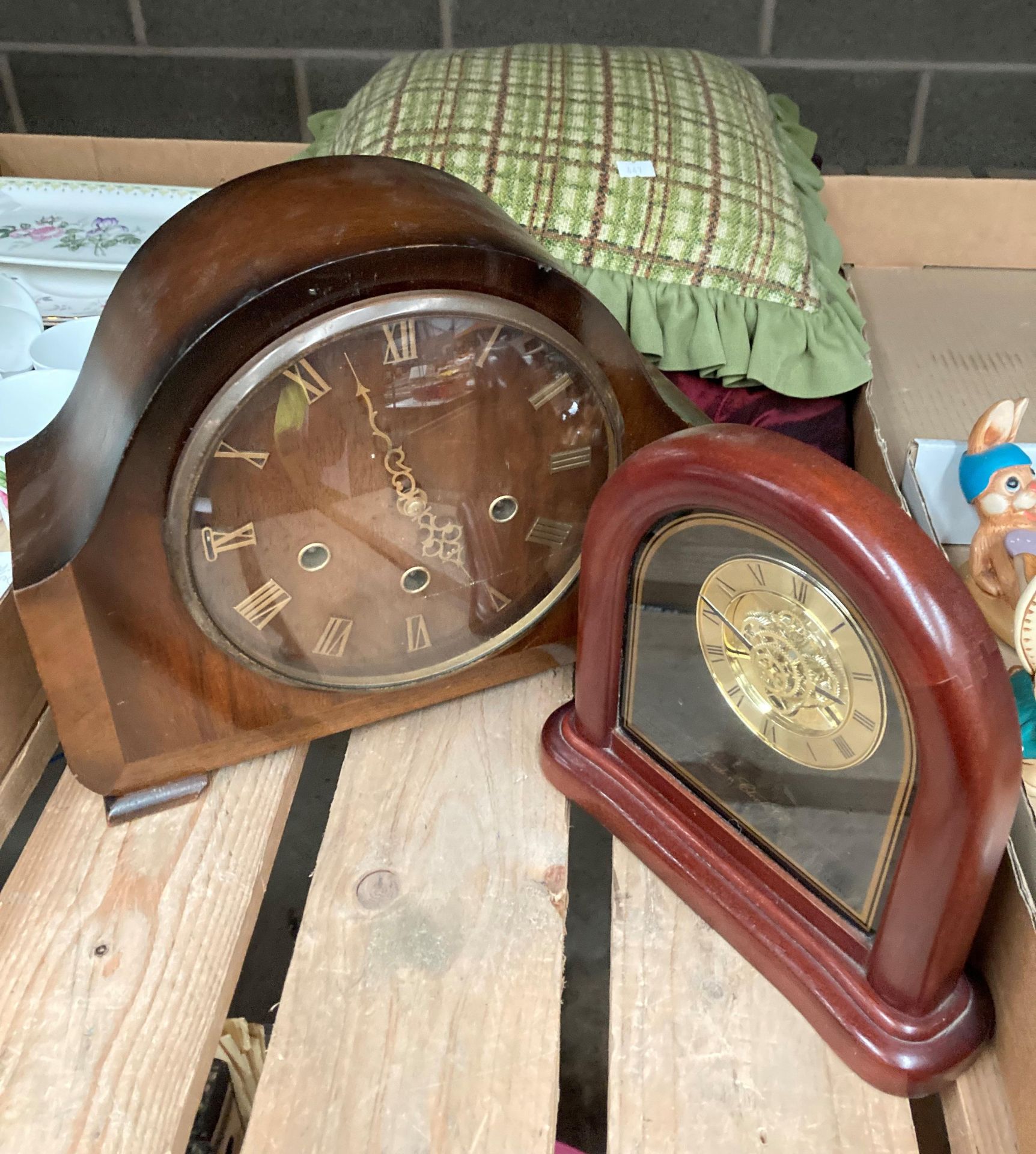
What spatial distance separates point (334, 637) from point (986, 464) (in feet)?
1.49

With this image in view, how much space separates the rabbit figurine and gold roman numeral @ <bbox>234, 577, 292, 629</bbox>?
46cm

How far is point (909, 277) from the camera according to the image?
1293mm

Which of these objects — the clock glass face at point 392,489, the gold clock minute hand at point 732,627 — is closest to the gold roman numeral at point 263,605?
the clock glass face at point 392,489

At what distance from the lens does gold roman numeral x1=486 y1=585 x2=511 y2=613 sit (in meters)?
0.70

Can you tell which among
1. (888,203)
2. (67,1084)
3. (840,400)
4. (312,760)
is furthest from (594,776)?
(888,203)

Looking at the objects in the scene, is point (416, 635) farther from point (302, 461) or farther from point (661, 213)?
point (661, 213)

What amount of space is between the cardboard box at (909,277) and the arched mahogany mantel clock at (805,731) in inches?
11.4

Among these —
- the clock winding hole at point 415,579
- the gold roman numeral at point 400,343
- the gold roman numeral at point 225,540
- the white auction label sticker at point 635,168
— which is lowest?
the clock winding hole at point 415,579

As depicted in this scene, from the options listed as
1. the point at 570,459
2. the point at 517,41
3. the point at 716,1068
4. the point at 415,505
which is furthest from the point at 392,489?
the point at 517,41

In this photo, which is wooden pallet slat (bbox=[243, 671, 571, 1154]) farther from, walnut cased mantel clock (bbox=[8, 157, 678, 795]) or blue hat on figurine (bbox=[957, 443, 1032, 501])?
blue hat on figurine (bbox=[957, 443, 1032, 501])

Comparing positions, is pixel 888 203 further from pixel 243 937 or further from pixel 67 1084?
pixel 67 1084

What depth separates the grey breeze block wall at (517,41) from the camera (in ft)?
4.47

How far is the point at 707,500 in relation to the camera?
0.51 meters

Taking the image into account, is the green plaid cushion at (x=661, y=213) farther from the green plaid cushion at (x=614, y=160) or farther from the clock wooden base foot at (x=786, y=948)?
the clock wooden base foot at (x=786, y=948)
